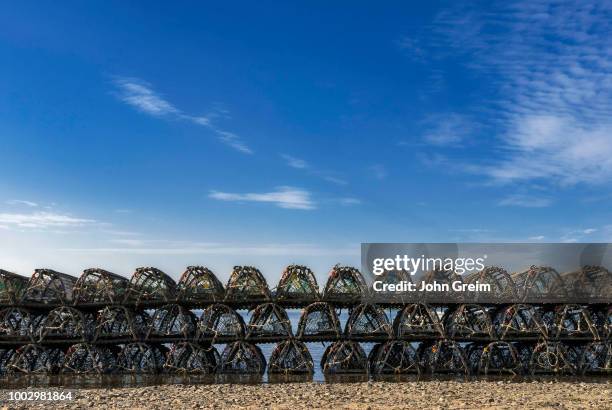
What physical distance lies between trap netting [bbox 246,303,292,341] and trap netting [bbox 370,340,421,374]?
16.5 ft

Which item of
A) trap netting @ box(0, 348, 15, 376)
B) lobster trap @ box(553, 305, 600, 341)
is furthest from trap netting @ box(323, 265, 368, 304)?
trap netting @ box(0, 348, 15, 376)

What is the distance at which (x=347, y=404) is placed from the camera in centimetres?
2053

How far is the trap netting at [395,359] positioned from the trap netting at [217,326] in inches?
293

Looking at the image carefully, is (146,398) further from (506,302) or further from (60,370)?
(506,302)

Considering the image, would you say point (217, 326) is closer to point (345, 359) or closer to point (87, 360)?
point (345, 359)

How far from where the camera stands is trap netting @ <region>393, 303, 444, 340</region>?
94.7 feet

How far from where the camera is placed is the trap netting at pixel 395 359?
28812 mm

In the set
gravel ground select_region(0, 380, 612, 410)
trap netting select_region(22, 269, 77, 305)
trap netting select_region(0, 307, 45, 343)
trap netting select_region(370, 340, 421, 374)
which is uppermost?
trap netting select_region(22, 269, 77, 305)

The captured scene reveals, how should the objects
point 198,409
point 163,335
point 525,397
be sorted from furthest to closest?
point 163,335 → point 525,397 → point 198,409

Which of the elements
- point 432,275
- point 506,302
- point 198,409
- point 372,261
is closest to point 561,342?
point 506,302

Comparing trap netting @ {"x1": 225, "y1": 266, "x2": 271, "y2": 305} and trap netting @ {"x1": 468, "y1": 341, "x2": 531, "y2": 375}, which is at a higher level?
trap netting @ {"x1": 225, "y1": 266, "x2": 271, "y2": 305}

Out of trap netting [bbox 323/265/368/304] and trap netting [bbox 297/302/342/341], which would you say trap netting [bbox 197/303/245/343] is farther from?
trap netting [bbox 323/265/368/304]

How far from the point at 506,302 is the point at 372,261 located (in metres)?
7.55

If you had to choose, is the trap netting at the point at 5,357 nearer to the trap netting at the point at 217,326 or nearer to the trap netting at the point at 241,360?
the trap netting at the point at 217,326
